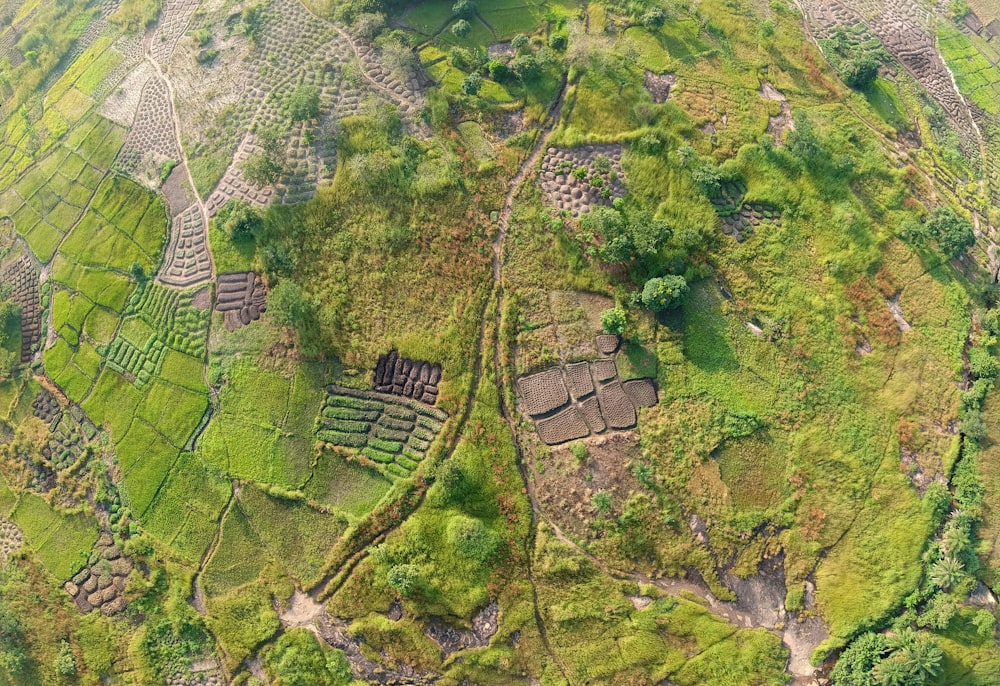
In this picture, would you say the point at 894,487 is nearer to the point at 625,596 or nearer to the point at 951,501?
the point at 951,501

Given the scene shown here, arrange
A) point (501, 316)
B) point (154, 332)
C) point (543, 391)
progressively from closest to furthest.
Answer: point (543, 391), point (501, 316), point (154, 332)

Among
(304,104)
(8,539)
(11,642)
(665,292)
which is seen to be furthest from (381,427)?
(11,642)

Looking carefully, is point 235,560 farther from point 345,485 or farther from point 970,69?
point 970,69

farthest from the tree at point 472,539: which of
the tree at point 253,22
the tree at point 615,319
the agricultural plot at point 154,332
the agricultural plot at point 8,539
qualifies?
the tree at point 253,22

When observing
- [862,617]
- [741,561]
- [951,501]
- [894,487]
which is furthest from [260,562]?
[951,501]

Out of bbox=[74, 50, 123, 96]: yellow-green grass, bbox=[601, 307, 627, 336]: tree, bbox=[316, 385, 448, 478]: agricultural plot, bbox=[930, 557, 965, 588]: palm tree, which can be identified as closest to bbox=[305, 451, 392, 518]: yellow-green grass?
bbox=[316, 385, 448, 478]: agricultural plot

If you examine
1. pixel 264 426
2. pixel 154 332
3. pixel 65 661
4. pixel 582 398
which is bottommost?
pixel 65 661

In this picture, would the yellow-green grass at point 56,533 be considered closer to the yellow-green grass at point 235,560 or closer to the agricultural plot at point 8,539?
the agricultural plot at point 8,539
